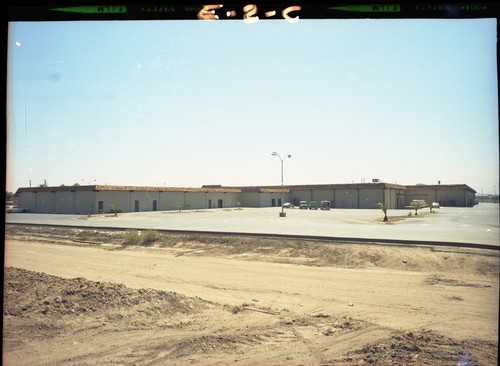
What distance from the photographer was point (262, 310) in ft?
28.6

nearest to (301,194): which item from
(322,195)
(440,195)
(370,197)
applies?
(322,195)

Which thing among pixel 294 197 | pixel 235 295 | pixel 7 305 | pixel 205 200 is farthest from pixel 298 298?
pixel 294 197

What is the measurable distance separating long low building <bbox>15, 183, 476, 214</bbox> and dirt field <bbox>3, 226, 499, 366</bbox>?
2586cm

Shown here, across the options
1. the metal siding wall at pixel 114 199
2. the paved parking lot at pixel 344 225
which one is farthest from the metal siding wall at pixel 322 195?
the metal siding wall at pixel 114 199

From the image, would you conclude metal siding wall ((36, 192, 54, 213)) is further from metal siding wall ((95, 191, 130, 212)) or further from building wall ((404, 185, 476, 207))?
building wall ((404, 185, 476, 207))

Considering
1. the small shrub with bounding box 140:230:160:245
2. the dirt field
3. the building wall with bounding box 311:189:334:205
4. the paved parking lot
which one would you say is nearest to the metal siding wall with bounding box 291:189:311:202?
the building wall with bounding box 311:189:334:205

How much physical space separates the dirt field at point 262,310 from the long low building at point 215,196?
2586 centimetres

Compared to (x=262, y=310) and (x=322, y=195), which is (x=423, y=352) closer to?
(x=262, y=310)

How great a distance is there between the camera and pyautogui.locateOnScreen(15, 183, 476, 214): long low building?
47.8 meters

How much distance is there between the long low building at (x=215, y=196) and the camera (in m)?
47.8

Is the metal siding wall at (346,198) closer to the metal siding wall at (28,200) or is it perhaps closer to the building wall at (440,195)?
the building wall at (440,195)

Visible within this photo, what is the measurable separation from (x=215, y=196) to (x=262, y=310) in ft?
195

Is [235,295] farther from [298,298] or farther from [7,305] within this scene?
[7,305]

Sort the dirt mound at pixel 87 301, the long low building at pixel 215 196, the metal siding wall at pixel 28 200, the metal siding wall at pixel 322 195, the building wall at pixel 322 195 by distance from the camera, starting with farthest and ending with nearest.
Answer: the metal siding wall at pixel 322 195 → the building wall at pixel 322 195 → the metal siding wall at pixel 28 200 → the long low building at pixel 215 196 → the dirt mound at pixel 87 301
